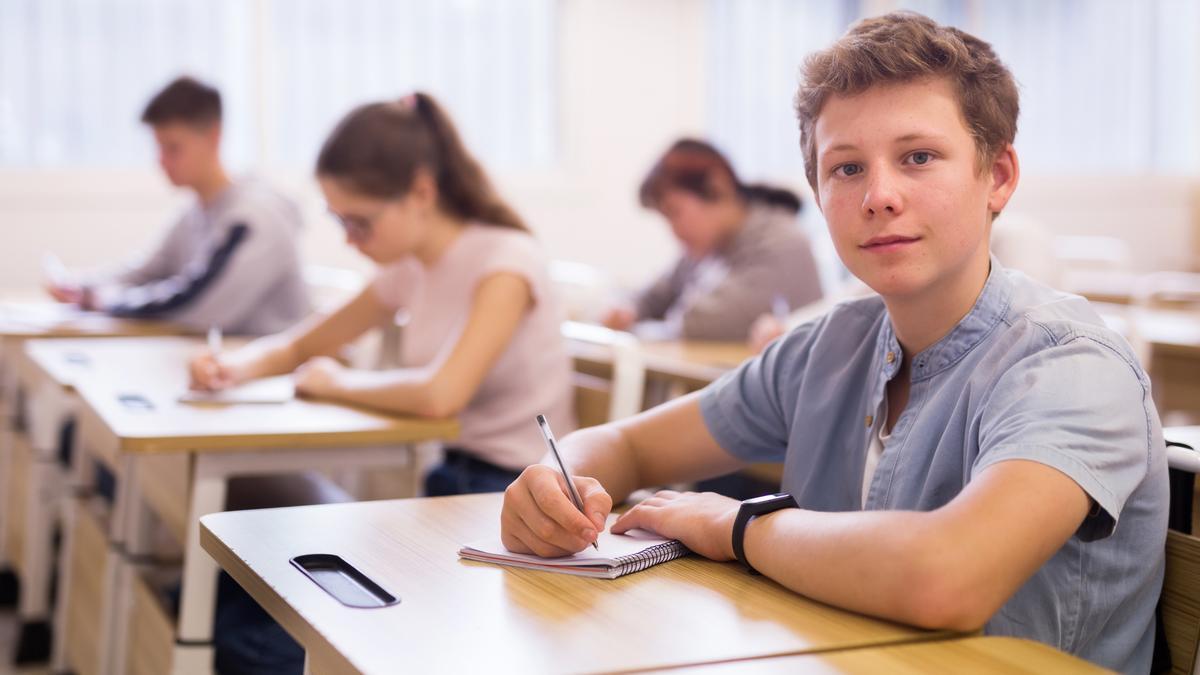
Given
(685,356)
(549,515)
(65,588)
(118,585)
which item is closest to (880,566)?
(549,515)

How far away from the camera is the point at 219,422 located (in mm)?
2012

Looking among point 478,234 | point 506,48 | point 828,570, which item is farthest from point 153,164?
point 828,570

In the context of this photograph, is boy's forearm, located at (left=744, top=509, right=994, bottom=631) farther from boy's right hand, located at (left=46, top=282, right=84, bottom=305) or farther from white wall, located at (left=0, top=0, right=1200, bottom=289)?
white wall, located at (left=0, top=0, right=1200, bottom=289)

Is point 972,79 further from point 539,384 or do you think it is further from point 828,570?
point 539,384

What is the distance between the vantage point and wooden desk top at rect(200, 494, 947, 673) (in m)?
0.93

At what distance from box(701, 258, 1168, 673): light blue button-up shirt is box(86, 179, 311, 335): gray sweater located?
2.57 m

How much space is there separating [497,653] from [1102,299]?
391 centimetres

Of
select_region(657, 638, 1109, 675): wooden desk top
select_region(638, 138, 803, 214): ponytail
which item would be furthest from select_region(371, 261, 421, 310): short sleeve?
select_region(657, 638, 1109, 675): wooden desk top

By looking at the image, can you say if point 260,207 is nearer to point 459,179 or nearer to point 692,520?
point 459,179

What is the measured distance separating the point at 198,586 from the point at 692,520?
984mm

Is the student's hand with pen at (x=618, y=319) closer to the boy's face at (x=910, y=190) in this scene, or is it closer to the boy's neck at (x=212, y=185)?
the boy's neck at (x=212, y=185)

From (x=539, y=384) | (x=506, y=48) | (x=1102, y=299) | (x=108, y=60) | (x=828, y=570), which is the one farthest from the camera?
(x=506, y=48)

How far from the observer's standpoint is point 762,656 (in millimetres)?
933

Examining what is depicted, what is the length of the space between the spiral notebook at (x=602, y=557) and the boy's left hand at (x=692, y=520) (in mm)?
15
